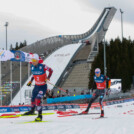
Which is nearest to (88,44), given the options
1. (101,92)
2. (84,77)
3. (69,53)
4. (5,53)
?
(69,53)

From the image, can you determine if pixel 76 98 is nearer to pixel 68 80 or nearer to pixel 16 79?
pixel 16 79

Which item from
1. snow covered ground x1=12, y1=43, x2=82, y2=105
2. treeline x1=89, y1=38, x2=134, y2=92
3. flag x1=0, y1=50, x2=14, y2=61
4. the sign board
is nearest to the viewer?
flag x1=0, y1=50, x2=14, y2=61

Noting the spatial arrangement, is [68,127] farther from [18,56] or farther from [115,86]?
[115,86]

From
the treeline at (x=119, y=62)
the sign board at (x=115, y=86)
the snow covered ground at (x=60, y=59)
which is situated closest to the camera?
the sign board at (x=115, y=86)

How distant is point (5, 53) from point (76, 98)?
7.89 meters

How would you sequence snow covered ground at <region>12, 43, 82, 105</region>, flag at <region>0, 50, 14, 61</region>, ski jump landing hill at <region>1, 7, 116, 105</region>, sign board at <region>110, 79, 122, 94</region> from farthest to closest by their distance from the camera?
1. ski jump landing hill at <region>1, 7, 116, 105</region>
2. snow covered ground at <region>12, 43, 82, 105</region>
3. sign board at <region>110, 79, 122, 94</region>
4. flag at <region>0, 50, 14, 61</region>

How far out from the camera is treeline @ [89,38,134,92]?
51.6m

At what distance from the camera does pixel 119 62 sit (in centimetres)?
5297

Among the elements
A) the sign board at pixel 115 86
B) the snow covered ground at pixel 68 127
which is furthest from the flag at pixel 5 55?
the sign board at pixel 115 86

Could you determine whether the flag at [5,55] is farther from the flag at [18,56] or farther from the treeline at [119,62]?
the treeline at [119,62]

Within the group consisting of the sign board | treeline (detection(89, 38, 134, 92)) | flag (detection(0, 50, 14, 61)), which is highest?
treeline (detection(89, 38, 134, 92))

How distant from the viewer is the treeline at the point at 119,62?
169 ft

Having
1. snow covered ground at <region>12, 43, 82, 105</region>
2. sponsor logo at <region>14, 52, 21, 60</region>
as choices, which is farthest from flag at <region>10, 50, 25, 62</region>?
snow covered ground at <region>12, 43, 82, 105</region>

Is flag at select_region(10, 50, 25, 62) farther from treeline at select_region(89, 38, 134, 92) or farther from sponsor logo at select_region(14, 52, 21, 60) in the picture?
treeline at select_region(89, 38, 134, 92)
